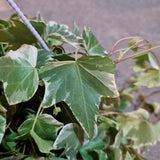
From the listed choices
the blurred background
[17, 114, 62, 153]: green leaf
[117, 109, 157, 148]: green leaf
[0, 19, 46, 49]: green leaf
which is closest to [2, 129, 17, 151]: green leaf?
[17, 114, 62, 153]: green leaf

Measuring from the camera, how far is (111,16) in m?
0.87

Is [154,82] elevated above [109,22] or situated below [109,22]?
below

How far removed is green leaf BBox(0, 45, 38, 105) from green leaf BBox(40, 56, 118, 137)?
2 cm

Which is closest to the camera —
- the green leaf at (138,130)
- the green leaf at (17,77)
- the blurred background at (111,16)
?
the green leaf at (17,77)

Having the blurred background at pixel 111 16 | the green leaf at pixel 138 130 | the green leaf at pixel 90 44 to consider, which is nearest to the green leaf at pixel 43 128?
the green leaf at pixel 90 44

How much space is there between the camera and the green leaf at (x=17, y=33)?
37 cm

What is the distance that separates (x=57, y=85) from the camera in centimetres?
32

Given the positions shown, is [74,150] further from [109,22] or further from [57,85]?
[109,22]

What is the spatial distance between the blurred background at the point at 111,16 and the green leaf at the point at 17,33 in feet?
1.07

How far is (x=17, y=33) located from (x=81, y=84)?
15 cm

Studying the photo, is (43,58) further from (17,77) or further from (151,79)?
(151,79)

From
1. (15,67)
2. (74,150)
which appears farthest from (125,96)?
(15,67)

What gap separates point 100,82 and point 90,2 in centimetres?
61

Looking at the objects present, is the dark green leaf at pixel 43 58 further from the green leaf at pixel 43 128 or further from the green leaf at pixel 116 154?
the green leaf at pixel 116 154
